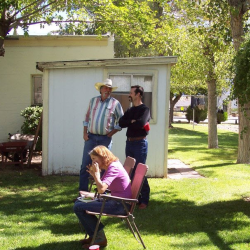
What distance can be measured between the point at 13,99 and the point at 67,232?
29.4ft

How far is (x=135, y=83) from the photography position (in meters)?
9.18

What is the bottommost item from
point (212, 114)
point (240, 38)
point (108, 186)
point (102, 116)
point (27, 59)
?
point (108, 186)

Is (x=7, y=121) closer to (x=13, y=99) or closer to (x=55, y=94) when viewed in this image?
(x=13, y=99)


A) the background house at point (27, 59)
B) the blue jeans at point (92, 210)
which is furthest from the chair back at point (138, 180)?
the background house at point (27, 59)

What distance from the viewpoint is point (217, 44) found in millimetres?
12266

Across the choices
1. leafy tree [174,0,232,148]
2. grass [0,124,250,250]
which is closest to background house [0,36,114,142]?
leafy tree [174,0,232,148]

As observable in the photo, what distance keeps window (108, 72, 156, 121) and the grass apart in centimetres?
160

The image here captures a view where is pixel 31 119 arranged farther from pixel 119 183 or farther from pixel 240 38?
pixel 119 183

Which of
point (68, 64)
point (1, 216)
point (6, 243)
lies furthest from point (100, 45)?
point (6, 243)

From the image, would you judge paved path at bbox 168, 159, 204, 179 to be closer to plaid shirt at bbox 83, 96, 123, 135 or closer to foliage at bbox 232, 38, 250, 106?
plaid shirt at bbox 83, 96, 123, 135

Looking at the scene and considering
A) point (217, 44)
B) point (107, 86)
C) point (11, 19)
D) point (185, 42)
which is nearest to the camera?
point (107, 86)

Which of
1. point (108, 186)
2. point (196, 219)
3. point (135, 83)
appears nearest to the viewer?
point (108, 186)

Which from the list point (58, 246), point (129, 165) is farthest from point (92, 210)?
point (129, 165)

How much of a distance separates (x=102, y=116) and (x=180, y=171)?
169 inches
